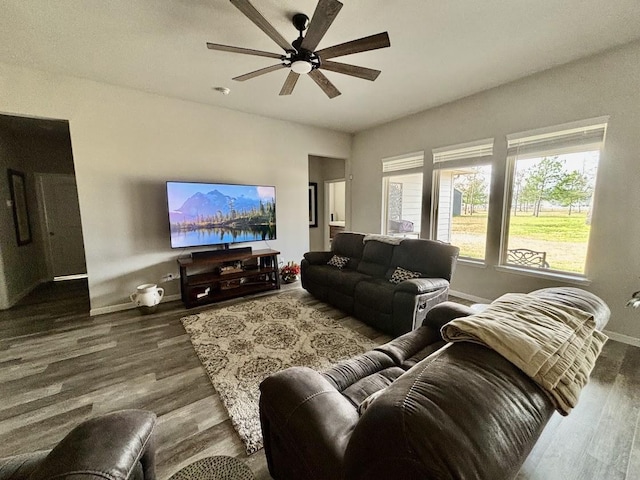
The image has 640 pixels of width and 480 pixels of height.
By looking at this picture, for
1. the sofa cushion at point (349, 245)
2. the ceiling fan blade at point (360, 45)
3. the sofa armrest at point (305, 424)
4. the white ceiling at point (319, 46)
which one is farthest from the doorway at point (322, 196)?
the sofa armrest at point (305, 424)

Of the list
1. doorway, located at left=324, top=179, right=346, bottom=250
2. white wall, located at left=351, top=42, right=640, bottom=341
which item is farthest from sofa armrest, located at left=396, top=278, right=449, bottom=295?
doorway, located at left=324, top=179, right=346, bottom=250

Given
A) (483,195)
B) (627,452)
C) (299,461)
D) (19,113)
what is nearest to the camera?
(299,461)

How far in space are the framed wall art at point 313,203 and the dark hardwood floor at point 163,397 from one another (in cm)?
381

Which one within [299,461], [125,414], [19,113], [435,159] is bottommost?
[299,461]

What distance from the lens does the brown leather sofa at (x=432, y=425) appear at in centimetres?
50

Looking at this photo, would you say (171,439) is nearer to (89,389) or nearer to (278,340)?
(89,389)

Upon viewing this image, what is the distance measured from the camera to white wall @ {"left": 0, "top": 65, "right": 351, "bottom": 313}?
3064 mm

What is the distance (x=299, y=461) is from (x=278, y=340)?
1786 millimetres

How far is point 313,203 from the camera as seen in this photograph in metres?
6.54

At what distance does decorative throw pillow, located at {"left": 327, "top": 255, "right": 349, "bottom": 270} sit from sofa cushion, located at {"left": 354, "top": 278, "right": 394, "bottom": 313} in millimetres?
698

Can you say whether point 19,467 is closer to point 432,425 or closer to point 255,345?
point 432,425

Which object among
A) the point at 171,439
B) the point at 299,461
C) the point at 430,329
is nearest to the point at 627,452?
the point at 430,329

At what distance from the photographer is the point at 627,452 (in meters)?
1.47

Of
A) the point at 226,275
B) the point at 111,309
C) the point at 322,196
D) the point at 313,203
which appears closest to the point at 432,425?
the point at 226,275
